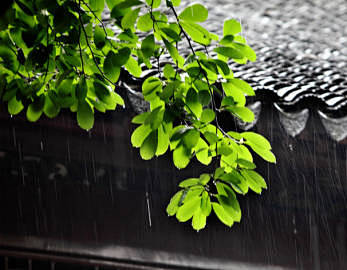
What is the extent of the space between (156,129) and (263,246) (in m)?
2.67

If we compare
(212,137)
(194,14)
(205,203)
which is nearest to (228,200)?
(205,203)

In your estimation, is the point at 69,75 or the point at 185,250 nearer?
the point at 69,75

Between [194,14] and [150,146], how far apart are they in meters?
0.36

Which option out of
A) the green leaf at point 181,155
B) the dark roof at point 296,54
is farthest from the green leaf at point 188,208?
the dark roof at point 296,54

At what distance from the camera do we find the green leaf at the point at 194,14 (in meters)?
1.07

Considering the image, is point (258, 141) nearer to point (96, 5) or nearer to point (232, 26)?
point (232, 26)

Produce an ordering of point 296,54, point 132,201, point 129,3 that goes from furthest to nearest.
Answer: point 296,54, point 132,201, point 129,3

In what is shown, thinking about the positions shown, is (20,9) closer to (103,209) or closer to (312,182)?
(103,209)

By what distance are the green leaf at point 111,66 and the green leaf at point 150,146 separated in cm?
19

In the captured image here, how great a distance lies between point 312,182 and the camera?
11.2ft

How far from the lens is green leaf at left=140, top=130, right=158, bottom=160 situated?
112 cm

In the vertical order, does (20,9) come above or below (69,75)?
above

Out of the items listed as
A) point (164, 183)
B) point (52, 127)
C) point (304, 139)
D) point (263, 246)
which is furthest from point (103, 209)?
point (304, 139)

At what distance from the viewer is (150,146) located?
1120mm
